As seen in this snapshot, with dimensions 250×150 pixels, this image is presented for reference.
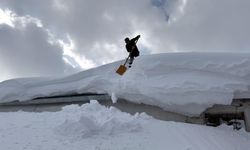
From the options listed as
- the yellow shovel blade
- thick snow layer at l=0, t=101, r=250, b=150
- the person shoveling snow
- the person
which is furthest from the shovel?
thick snow layer at l=0, t=101, r=250, b=150

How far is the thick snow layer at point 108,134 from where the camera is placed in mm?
3916

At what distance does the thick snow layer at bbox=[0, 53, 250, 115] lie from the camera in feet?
15.6

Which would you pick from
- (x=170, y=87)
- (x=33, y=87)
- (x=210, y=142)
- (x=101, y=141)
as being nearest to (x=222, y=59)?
(x=170, y=87)

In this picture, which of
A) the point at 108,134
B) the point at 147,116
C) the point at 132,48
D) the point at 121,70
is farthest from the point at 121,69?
the point at 108,134

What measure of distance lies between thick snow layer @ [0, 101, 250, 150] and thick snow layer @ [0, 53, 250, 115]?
36 cm

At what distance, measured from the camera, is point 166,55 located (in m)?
5.29

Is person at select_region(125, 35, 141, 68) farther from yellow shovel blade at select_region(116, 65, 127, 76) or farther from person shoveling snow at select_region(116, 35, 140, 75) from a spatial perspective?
yellow shovel blade at select_region(116, 65, 127, 76)

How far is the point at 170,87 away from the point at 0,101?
143 inches

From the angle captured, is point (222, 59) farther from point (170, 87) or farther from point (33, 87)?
point (33, 87)

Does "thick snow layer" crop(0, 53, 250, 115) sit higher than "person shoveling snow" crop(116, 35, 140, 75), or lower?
lower

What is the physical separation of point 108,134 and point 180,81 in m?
1.46

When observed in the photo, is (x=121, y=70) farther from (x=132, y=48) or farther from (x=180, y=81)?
(x=180, y=81)

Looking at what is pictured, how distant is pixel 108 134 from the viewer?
4.21 m

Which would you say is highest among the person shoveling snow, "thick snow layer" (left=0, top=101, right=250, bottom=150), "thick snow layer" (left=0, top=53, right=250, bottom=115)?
the person shoveling snow
